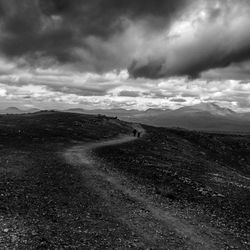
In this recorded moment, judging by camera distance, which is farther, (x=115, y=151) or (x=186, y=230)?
(x=115, y=151)

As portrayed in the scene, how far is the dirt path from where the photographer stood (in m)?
18.7

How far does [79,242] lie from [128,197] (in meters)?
8.80

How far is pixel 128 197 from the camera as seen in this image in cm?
2577

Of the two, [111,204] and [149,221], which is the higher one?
[111,204]

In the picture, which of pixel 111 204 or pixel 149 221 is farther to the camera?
pixel 111 204

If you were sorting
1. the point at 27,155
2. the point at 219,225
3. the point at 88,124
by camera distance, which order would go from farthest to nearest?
the point at 88,124 → the point at 27,155 → the point at 219,225

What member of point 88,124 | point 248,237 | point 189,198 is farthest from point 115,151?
point 88,124

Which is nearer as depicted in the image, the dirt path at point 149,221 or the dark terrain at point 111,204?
the dark terrain at point 111,204

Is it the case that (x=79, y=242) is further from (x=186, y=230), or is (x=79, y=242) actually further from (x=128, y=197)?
(x=128, y=197)

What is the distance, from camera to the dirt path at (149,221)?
18.7 meters

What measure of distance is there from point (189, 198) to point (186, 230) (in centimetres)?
707

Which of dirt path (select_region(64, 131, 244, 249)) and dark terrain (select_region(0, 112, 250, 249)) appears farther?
dirt path (select_region(64, 131, 244, 249))

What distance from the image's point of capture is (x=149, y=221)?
21.3m

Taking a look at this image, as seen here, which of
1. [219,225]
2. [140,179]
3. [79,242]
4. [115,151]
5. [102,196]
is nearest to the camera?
[79,242]
